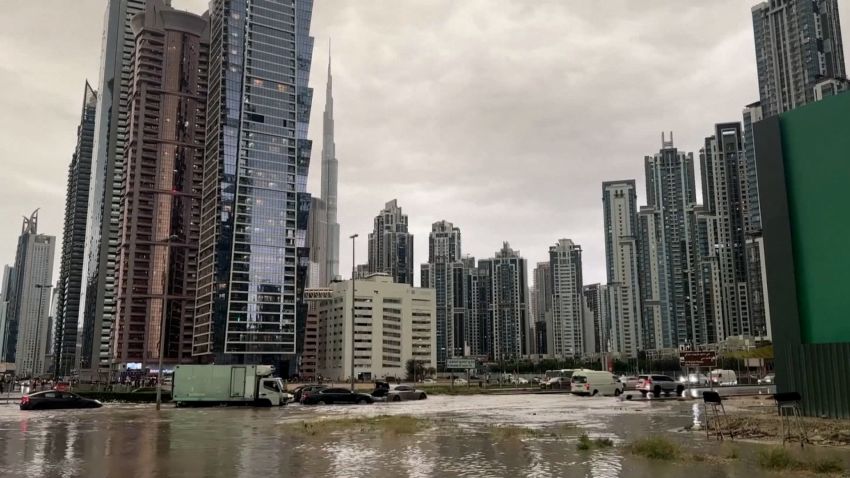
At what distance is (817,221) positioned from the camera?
26.7 meters

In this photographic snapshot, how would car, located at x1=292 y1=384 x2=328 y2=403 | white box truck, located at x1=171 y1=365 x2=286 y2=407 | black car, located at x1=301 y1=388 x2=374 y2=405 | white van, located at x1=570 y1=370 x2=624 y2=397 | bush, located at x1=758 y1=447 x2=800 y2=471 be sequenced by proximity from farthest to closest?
white van, located at x1=570 y1=370 x2=624 y2=397 → car, located at x1=292 y1=384 x2=328 y2=403 → black car, located at x1=301 y1=388 x2=374 y2=405 → white box truck, located at x1=171 y1=365 x2=286 y2=407 → bush, located at x1=758 y1=447 x2=800 y2=471

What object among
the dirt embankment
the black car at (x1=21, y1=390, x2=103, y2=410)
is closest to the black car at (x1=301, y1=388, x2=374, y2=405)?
the black car at (x1=21, y1=390, x2=103, y2=410)

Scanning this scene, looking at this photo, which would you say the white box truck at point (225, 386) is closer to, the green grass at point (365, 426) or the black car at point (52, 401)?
the black car at point (52, 401)

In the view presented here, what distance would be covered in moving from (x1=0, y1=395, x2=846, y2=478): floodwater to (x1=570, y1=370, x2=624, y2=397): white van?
2601 centimetres

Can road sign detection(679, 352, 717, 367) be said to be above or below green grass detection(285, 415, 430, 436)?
above

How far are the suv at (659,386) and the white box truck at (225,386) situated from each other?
27.4 meters

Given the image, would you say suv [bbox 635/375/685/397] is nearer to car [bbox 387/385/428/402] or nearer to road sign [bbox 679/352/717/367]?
car [bbox 387/385/428/402]

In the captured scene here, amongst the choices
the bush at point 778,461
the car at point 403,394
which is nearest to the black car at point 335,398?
the car at point 403,394

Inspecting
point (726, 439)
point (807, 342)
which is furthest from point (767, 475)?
point (807, 342)

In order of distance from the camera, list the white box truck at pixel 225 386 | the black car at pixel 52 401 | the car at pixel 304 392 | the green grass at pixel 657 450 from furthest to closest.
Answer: the car at pixel 304 392 < the white box truck at pixel 225 386 < the black car at pixel 52 401 < the green grass at pixel 657 450

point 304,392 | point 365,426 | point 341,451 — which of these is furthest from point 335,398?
point 341,451

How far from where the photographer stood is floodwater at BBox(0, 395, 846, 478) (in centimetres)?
1564

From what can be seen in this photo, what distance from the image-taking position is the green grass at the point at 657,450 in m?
17.2

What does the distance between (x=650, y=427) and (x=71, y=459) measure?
20.4m
